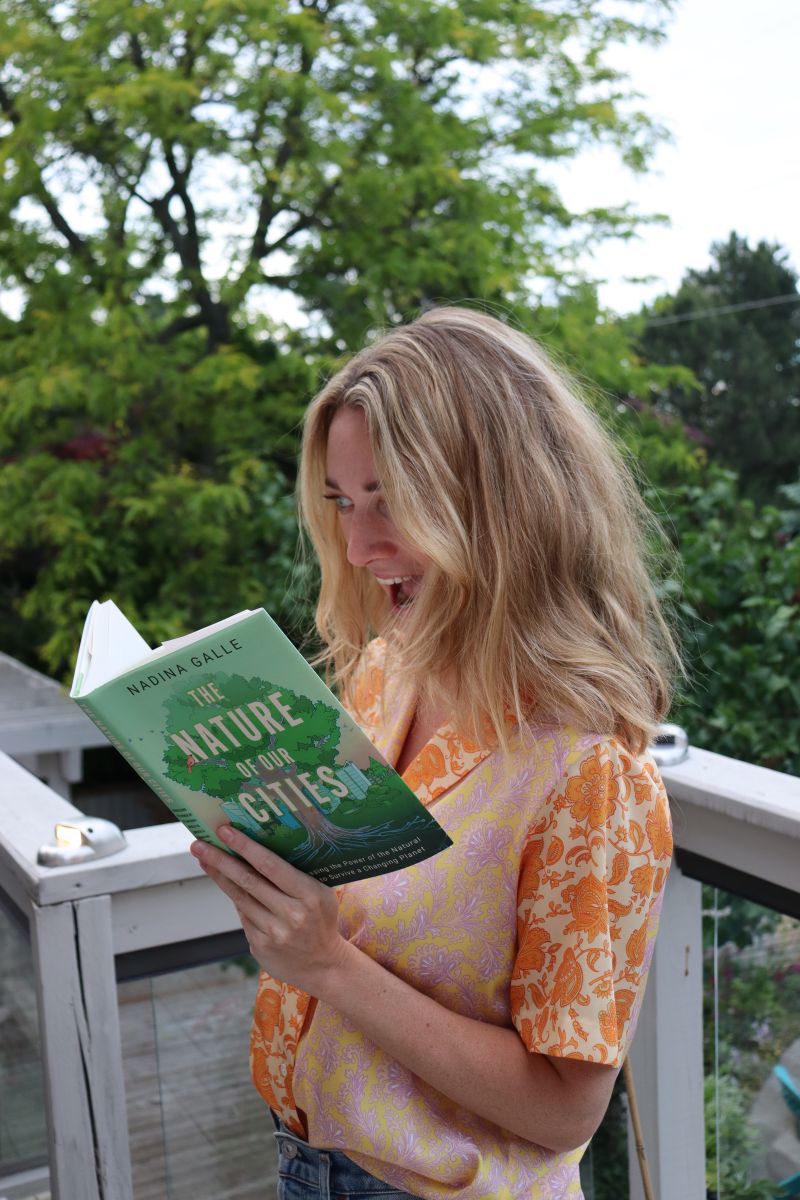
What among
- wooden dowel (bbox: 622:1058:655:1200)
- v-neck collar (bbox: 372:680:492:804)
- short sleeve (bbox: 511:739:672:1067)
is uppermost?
v-neck collar (bbox: 372:680:492:804)

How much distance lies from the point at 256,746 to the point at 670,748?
31.1 inches

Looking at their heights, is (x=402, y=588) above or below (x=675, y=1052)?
above

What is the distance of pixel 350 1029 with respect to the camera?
96 centimetres

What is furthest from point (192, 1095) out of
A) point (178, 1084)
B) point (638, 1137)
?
point (638, 1137)

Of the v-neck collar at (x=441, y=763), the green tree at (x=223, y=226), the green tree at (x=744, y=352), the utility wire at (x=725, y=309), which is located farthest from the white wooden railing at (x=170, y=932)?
A: the utility wire at (x=725, y=309)

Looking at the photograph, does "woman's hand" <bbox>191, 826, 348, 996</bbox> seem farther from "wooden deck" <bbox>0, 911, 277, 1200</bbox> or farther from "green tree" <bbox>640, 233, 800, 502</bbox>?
"green tree" <bbox>640, 233, 800, 502</bbox>

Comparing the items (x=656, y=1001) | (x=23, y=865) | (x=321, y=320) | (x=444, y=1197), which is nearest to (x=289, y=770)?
(x=444, y=1197)

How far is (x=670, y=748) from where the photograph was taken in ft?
4.60

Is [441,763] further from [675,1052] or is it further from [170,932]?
[675,1052]

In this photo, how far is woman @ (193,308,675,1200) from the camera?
87cm

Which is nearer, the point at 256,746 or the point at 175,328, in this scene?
the point at 256,746

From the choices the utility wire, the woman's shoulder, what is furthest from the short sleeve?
the utility wire

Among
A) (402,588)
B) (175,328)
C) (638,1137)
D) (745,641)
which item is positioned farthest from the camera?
(175,328)

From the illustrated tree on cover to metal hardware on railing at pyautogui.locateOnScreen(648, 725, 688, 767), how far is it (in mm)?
696
